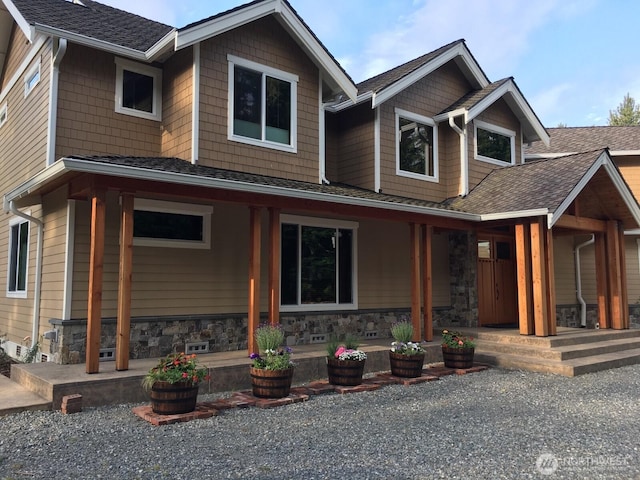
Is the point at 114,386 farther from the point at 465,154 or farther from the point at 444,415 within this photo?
the point at 465,154

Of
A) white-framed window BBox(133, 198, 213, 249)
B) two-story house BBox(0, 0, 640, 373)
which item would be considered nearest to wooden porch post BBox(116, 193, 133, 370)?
two-story house BBox(0, 0, 640, 373)

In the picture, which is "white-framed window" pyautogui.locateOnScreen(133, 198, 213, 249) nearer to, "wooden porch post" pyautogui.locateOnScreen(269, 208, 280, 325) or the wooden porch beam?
"wooden porch post" pyautogui.locateOnScreen(269, 208, 280, 325)

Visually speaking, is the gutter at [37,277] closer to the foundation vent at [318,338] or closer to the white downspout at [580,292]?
the foundation vent at [318,338]

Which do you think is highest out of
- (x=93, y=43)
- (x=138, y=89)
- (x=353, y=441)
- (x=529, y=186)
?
(x=93, y=43)

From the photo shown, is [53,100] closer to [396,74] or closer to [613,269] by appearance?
[396,74]

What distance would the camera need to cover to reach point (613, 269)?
11.8 meters

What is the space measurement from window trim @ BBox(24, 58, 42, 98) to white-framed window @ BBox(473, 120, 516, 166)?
9.21 metres

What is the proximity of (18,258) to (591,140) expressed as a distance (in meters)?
16.6

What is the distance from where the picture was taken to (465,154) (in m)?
12.2

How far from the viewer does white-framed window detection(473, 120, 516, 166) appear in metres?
12.8

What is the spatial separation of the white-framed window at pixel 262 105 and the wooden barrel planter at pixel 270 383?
169 inches

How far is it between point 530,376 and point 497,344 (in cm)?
146

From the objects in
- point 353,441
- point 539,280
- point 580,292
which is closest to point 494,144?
point 539,280

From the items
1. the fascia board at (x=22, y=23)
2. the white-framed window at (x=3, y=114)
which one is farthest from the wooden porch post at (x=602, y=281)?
the white-framed window at (x=3, y=114)
